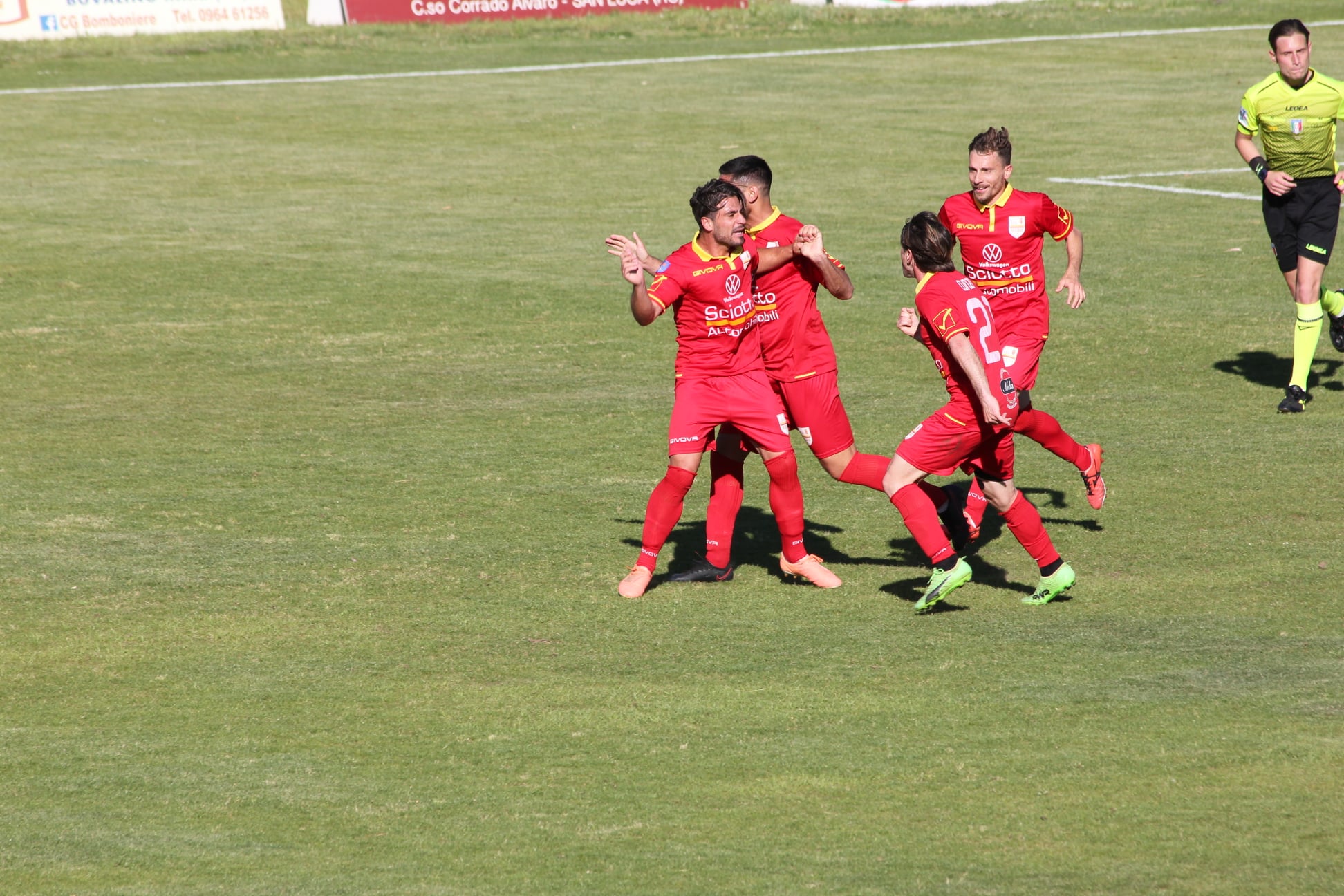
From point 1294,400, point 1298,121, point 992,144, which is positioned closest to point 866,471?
point 992,144

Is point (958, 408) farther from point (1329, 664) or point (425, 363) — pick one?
point (425, 363)

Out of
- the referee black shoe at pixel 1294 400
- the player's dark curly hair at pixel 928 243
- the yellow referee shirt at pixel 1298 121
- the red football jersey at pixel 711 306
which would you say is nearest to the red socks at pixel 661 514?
the red football jersey at pixel 711 306

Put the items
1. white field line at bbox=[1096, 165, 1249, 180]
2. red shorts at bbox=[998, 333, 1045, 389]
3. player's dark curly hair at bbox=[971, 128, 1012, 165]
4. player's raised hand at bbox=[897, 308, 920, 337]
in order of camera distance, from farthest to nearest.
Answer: white field line at bbox=[1096, 165, 1249, 180] → red shorts at bbox=[998, 333, 1045, 389] → player's dark curly hair at bbox=[971, 128, 1012, 165] → player's raised hand at bbox=[897, 308, 920, 337]

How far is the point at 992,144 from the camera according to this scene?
30.0 feet

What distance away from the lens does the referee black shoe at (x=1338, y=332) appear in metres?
13.4

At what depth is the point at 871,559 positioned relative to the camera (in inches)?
363

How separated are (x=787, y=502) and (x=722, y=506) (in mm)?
390

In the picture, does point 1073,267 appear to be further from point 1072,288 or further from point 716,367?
point 716,367

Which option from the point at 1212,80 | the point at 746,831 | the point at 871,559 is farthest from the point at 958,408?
the point at 1212,80

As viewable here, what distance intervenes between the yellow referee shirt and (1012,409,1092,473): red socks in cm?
425

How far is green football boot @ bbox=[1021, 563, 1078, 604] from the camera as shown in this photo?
26.8 ft

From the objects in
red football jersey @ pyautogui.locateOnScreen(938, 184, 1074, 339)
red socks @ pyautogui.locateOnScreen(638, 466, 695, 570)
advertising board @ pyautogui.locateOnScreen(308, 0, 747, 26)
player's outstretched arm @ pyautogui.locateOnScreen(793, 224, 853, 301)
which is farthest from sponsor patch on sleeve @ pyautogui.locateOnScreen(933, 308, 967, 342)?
advertising board @ pyautogui.locateOnScreen(308, 0, 747, 26)

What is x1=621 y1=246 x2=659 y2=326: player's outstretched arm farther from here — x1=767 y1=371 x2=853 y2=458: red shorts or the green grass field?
the green grass field

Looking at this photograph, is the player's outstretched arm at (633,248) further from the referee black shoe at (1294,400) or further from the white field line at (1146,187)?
the white field line at (1146,187)
